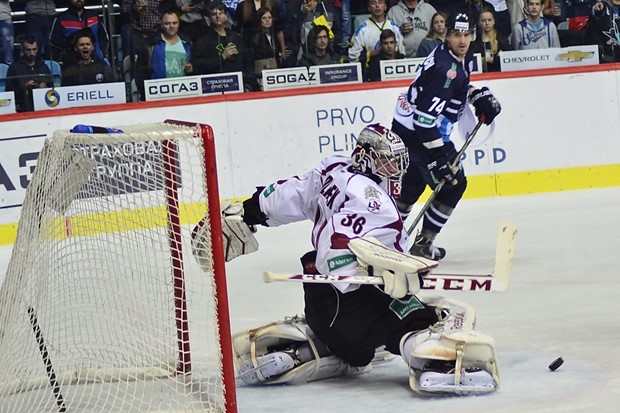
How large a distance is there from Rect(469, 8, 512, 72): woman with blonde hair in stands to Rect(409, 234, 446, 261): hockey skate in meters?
2.51

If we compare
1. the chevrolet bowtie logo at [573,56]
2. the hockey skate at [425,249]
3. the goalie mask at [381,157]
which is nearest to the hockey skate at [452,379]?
the goalie mask at [381,157]

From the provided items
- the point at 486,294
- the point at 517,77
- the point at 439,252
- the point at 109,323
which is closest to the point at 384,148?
the point at 109,323

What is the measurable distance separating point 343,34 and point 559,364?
5157mm

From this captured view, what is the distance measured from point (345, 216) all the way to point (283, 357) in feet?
1.77

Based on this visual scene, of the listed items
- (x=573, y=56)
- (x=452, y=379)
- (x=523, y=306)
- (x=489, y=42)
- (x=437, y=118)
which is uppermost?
(x=489, y=42)

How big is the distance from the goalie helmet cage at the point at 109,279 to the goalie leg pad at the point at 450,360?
0.61m

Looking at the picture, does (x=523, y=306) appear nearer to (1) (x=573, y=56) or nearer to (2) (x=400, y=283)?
(2) (x=400, y=283)

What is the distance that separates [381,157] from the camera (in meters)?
3.94

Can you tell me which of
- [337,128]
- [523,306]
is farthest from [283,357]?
[337,128]

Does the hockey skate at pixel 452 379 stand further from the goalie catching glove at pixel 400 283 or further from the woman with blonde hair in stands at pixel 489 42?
the woman with blonde hair in stands at pixel 489 42

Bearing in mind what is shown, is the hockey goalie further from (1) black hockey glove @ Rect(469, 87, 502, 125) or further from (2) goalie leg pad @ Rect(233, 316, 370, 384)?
(1) black hockey glove @ Rect(469, 87, 502, 125)

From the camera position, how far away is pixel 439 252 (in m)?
6.65

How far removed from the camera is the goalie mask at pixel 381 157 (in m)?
3.93

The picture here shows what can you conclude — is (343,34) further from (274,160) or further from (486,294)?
(486,294)
